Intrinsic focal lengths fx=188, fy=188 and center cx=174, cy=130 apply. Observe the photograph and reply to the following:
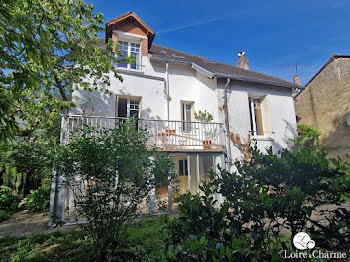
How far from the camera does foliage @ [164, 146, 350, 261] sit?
144cm

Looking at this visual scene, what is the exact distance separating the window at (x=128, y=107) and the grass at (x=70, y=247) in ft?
17.4

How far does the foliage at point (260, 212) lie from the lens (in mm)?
1443

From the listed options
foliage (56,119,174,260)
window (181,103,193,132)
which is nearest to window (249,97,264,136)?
window (181,103,193,132)

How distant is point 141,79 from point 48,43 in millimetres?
6956

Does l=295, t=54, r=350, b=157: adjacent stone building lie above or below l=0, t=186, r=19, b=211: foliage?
above

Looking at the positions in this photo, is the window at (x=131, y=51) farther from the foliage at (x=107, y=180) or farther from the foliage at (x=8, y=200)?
the foliage at (x=8, y=200)

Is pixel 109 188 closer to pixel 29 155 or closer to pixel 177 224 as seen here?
pixel 177 224

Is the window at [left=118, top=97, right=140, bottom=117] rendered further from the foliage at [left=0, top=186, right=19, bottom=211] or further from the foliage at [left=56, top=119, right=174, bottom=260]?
the foliage at [left=56, top=119, right=174, bottom=260]

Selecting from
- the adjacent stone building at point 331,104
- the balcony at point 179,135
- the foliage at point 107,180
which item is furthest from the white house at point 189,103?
the foliage at point 107,180

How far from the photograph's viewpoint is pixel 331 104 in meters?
11.9

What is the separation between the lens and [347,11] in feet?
24.2

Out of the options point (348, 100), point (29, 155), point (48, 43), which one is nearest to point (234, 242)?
point (48, 43)

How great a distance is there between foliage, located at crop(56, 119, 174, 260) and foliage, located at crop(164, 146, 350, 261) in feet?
5.67

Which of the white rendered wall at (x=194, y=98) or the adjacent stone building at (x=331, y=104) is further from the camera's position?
the adjacent stone building at (x=331, y=104)
